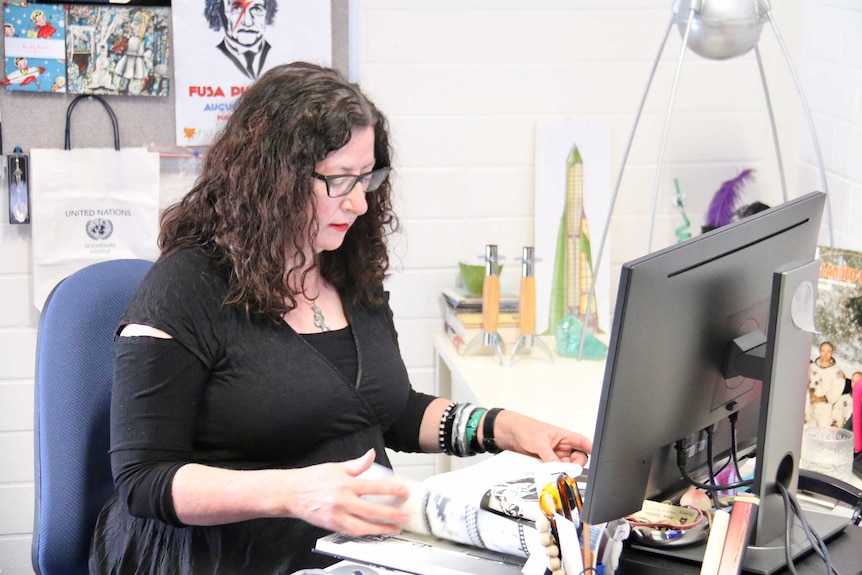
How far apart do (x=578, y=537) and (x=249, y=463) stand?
2.04ft

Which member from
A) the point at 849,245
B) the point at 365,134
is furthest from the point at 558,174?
the point at 365,134

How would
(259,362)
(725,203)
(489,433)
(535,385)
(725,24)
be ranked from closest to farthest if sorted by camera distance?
(259,362) < (489,433) < (725,24) < (535,385) < (725,203)

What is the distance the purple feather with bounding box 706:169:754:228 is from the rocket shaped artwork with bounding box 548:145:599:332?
0.31 metres

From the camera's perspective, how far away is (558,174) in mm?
2627

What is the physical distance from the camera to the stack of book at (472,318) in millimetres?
2445

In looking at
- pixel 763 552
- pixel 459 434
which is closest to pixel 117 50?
pixel 459 434

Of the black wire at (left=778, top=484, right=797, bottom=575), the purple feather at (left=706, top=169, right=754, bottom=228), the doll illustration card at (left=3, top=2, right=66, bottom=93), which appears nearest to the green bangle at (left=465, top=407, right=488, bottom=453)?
the black wire at (left=778, top=484, right=797, bottom=575)

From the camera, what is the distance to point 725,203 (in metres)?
2.55

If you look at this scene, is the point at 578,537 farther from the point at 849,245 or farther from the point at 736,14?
the point at 849,245

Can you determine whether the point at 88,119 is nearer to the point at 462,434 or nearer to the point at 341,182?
the point at 341,182

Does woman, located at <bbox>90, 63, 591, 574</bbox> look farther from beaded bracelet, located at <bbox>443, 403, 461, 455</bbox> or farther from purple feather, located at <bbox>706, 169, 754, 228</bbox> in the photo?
purple feather, located at <bbox>706, 169, 754, 228</bbox>

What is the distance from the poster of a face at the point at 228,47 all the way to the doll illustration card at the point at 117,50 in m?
0.04

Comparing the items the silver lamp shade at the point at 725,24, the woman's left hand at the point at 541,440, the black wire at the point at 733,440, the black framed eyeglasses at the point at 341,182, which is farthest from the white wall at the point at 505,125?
the black wire at the point at 733,440

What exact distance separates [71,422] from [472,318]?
1.11 metres
